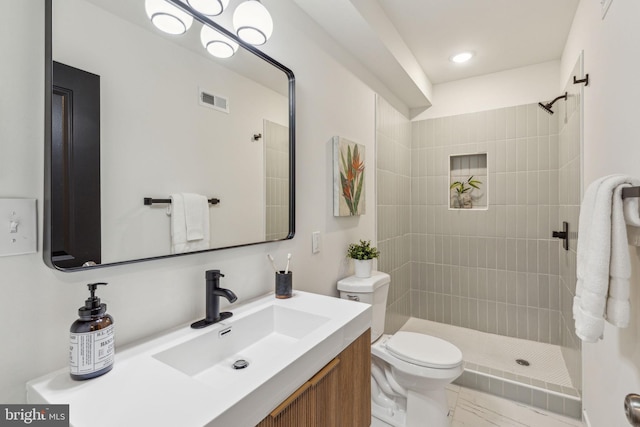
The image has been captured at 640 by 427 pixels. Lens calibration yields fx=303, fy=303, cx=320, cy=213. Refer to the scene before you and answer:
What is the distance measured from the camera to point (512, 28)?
84.8 inches

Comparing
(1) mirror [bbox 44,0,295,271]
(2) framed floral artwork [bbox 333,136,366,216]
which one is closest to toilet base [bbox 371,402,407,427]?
(2) framed floral artwork [bbox 333,136,366,216]

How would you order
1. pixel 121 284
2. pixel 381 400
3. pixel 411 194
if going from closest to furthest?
pixel 121 284 → pixel 381 400 → pixel 411 194

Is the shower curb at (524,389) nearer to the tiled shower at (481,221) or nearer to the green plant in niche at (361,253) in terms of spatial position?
the tiled shower at (481,221)

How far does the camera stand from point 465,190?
118 inches

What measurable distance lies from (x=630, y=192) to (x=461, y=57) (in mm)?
2231

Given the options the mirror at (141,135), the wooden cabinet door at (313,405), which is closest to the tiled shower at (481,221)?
the mirror at (141,135)

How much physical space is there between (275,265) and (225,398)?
809mm

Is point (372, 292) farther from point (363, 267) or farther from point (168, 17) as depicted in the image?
point (168, 17)

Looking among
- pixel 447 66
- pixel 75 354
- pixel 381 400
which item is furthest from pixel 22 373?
pixel 447 66

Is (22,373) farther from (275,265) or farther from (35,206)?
(275,265)

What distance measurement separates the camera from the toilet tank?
1.80 m

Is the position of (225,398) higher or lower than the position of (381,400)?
higher

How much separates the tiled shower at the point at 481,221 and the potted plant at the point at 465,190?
67mm

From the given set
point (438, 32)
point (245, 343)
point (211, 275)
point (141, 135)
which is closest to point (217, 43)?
point (141, 135)
